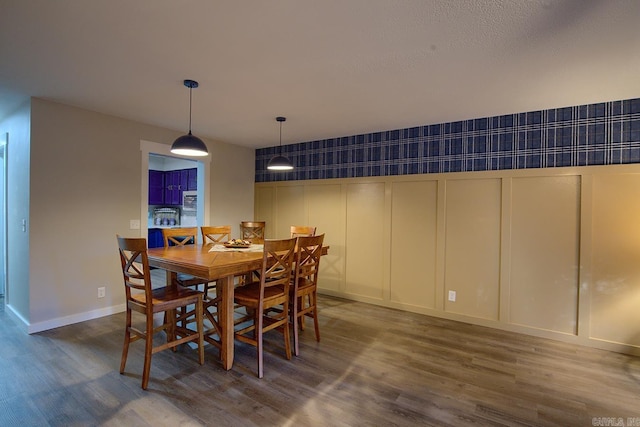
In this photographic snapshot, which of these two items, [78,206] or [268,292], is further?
[78,206]

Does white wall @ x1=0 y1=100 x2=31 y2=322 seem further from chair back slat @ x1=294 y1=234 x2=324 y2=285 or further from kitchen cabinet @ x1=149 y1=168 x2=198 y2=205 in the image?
kitchen cabinet @ x1=149 y1=168 x2=198 y2=205

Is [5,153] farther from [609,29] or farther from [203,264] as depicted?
[609,29]

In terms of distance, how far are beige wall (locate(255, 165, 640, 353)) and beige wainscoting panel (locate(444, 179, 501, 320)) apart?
0.04 ft

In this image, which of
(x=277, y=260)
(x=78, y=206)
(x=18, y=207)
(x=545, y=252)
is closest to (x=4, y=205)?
(x=18, y=207)

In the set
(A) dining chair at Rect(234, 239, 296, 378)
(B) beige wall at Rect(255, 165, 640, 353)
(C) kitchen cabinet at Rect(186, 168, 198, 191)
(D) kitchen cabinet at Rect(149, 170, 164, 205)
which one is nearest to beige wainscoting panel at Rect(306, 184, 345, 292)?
(B) beige wall at Rect(255, 165, 640, 353)

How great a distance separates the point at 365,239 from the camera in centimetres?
429

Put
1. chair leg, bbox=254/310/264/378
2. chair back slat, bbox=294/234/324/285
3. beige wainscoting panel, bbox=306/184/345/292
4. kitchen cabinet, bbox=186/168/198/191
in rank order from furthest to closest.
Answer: kitchen cabinet, bbox=186/168/198/191 < beige wainscoting panel, bbox=306/184/345/292 < chair back slat, bbox=294/234/324/285 < chair leg, bbox=254/310/264/378

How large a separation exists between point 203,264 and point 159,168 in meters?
6.04

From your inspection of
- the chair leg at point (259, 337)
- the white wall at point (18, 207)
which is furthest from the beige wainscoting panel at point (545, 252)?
the white wall at point (18, 207)

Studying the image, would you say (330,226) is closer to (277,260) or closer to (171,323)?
(277,260)

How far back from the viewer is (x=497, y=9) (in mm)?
1629

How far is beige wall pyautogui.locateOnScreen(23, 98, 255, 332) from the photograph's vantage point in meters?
3.08

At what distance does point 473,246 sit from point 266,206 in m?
3.33

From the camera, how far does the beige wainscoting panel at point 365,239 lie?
13.7ft
